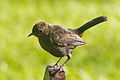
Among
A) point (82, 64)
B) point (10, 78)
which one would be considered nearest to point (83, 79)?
point (82, 64)

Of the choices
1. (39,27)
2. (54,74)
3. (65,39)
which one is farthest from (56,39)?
(54,74)

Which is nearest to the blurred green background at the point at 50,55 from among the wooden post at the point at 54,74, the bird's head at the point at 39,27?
the bird's head at the point at 39,27

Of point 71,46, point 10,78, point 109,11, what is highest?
point 109,11

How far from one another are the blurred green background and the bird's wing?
6.66 feet

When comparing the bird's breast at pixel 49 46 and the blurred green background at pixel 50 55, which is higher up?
the blurred green background at pixel 50 55

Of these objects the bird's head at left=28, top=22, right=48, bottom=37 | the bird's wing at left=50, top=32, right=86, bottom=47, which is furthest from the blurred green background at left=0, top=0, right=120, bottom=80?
the bird's head at left=28, top=22, right=48, bottom=37

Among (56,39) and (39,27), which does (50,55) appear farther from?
(39,27)

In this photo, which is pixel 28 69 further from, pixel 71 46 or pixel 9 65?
pixel 71 46

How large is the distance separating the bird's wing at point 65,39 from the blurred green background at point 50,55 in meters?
2.03

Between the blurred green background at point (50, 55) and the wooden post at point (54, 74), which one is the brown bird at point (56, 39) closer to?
the wooden post at point (54, 74)

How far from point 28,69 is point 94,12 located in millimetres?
3551

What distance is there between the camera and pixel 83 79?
7191 millimetres

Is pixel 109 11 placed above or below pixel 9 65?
above

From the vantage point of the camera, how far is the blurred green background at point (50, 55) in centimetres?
743
